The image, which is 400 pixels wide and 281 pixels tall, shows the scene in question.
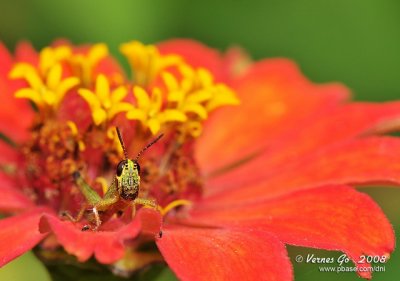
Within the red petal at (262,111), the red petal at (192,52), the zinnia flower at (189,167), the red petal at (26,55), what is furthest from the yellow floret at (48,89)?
the red petal at (192,52)

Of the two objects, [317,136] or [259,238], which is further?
[317,136]

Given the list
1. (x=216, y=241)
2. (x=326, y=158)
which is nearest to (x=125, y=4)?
(x=326, y=158)

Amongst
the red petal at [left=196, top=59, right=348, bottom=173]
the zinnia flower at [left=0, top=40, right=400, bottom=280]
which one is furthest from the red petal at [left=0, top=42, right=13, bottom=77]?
the red petal at [left=196, top=59, right=348, bottom=173]

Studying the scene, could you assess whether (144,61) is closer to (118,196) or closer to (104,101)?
(104,101)

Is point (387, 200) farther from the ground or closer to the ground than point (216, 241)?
closer to the ground

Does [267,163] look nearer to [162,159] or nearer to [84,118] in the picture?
[162,159]
